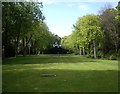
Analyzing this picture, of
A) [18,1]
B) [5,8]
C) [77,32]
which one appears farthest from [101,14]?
[5,8]

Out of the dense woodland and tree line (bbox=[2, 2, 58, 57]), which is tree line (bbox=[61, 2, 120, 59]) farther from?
tree line (bbox=[2, 2, 58, 57])

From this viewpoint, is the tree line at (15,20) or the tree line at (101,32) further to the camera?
the tree line at (101,32)

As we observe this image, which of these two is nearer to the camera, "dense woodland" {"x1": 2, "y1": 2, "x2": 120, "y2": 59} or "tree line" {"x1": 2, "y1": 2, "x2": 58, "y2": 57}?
"tree line" {"x1": 2, "y1": 2, "x2": 58, "y2": 57}

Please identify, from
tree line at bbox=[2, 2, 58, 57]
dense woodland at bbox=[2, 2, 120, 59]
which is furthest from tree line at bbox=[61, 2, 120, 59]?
tree line at bbox=[2, 2, 58, 57]

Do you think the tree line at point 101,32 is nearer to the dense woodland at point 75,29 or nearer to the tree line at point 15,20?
the dense woodland at point 75,29

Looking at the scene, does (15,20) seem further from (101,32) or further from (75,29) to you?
(75,29)

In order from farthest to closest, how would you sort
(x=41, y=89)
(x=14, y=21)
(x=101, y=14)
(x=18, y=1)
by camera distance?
(x=101, y=14) → (x=18, y=1) → (x=14, y=21) → (x=41, y=89)

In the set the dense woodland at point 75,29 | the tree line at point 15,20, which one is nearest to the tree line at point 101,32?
the dense woodland at point 75,29

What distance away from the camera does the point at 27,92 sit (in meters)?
14.1

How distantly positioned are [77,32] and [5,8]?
126 ft

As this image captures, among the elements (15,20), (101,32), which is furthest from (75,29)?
(15,20)

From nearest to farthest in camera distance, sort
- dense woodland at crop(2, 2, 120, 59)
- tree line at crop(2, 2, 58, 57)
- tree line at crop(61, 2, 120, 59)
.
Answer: tree line at crop(2, 2, 58, 57) → dense woodland at crop(2, 2, 120, 59) → tree line at crop(61, 2, 120, 59)

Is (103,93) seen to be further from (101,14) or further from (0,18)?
(101,14)

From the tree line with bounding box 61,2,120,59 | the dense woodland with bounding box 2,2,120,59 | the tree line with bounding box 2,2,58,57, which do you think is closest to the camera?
the tree line with bounding box 2,2,58,57
